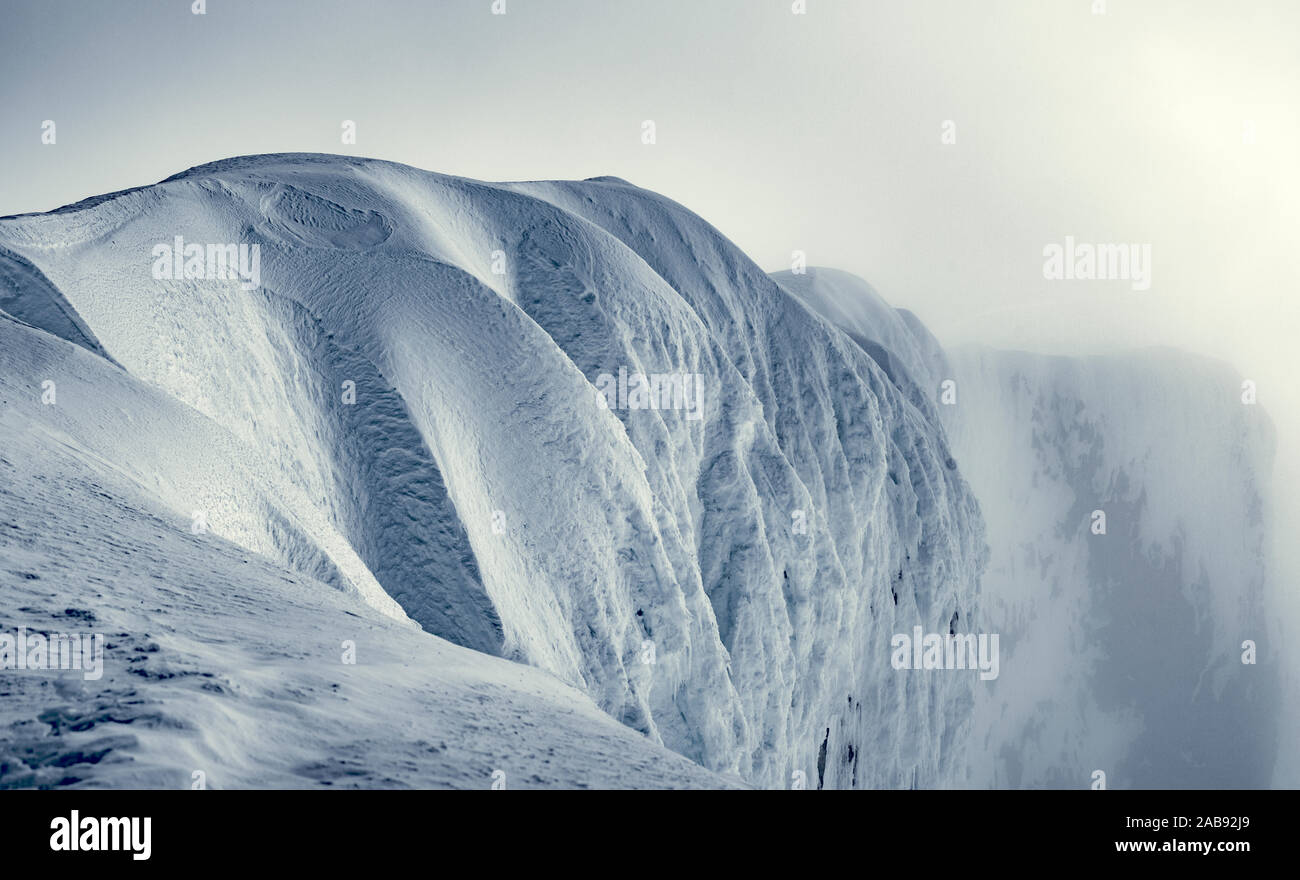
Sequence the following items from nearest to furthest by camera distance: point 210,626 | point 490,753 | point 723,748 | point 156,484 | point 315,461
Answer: point 490,753, point 210,626, point 156,484, point 315,461, point 723,748

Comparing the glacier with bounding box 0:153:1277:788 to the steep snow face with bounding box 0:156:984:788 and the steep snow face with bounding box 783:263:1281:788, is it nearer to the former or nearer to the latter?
the steep snow face with bounding box 0:156:984:788

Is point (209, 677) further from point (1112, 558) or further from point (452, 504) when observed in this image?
point (1112, 558)

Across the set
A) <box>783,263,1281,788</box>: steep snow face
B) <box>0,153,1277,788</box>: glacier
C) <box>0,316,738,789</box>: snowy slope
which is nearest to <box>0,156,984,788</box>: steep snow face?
<box>0,153,1277,788</box>: glacier

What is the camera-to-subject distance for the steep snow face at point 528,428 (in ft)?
32.9

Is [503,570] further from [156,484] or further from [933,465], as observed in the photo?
[933,465]

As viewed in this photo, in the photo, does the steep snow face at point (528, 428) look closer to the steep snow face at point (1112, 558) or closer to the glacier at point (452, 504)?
the glacier at point (452, 504)

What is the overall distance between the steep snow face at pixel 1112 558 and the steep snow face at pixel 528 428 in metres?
24.2

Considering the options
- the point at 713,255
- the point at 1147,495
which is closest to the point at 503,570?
the point at 713,255

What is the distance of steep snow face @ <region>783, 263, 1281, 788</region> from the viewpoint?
166 ft

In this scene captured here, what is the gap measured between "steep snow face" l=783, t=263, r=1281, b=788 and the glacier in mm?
19933

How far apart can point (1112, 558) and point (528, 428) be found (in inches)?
1947

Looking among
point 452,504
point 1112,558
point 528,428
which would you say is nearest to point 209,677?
point 452,504

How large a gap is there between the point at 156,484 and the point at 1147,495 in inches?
2287
